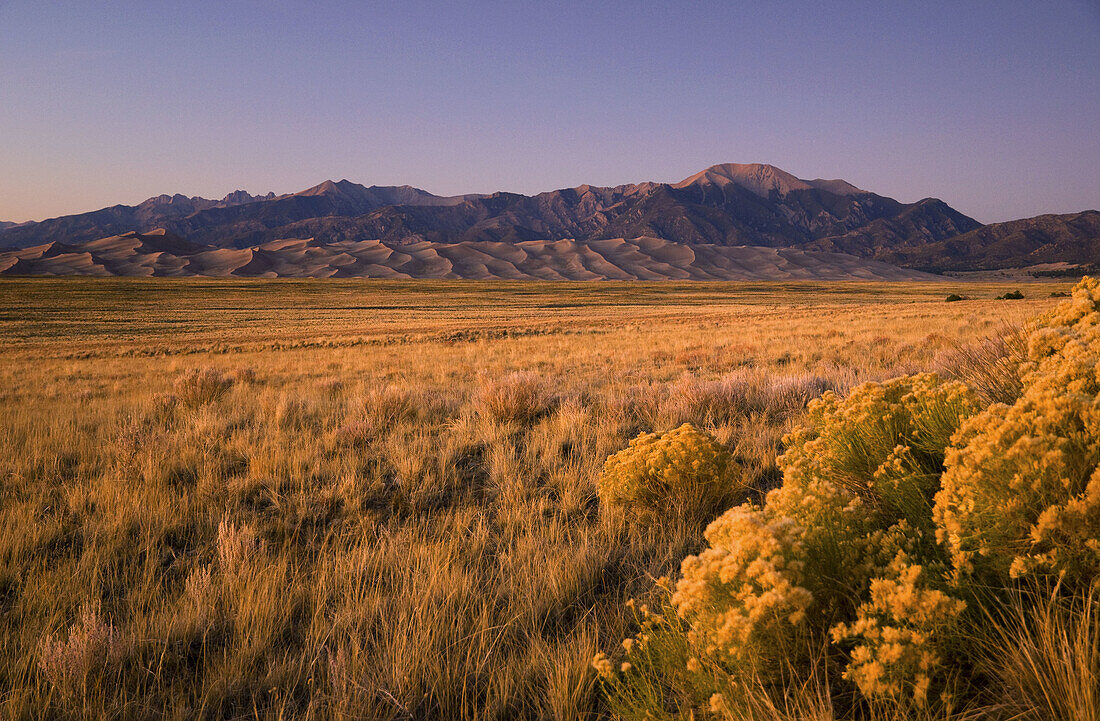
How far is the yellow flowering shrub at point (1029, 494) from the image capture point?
1.49 meters

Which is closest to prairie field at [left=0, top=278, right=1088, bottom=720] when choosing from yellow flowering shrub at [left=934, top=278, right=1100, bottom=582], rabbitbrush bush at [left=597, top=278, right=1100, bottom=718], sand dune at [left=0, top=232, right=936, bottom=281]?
rabbitbrush bush at [left=597, top=278, right=1100, bottom=718]

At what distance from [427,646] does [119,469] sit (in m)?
3.92

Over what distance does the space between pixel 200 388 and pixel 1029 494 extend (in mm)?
10117

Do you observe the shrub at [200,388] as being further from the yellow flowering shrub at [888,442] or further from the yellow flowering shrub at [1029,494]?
the yellow flowering shrub at [1029,494]

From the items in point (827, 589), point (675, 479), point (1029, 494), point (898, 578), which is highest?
point (1029, 494)

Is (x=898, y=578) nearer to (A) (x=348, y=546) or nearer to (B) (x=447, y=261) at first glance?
(A) (x=348, y=546)

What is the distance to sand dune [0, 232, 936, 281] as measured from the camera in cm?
13450

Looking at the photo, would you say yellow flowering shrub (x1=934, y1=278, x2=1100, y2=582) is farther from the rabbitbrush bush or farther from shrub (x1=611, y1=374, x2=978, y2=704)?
shrub (x1=611, y1=374, x2=978, y2=704)

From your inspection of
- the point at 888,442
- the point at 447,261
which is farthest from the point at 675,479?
the point at 447,261

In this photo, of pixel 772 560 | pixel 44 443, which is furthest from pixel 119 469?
pixel 772 560

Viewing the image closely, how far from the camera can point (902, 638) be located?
1.38m

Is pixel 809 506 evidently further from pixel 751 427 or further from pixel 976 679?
pixel 751 427

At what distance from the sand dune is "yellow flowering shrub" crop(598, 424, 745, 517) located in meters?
143

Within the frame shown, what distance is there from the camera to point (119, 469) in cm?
448
